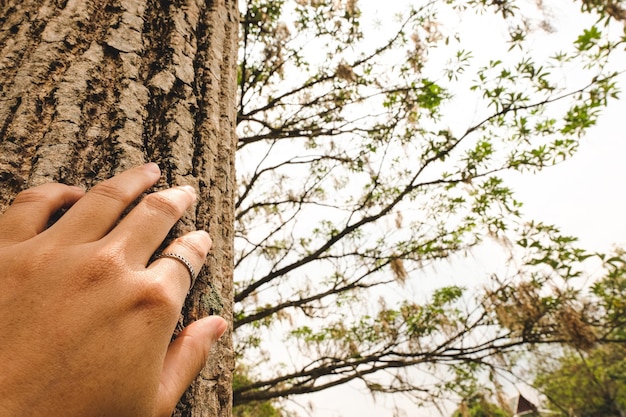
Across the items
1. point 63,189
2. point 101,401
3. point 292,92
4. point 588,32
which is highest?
point 292,92

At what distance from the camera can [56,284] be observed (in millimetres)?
533

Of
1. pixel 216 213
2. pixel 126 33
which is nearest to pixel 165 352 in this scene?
pixel 216 213

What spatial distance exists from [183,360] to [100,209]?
0.32 metres

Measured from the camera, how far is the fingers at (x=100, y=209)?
23.6 inches

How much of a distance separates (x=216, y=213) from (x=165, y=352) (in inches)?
15.5

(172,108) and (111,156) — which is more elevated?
(172,108)

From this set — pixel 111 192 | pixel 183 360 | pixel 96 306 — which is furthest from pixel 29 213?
pixel 183 360

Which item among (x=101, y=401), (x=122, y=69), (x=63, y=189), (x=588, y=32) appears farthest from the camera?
(x=588, y=32)

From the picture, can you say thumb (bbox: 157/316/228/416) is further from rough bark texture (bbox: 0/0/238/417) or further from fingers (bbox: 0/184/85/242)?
fingers (bbox: 0/184/85/242)

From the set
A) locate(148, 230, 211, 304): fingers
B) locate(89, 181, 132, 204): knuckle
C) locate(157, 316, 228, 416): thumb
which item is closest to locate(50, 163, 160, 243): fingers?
locate(89, 181, 132, 204): knuckle

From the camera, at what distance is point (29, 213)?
0.61 meters

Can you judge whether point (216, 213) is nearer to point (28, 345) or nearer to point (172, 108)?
point (172, 108)

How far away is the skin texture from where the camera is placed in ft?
1.51

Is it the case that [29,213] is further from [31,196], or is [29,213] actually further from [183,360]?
[183,360]
